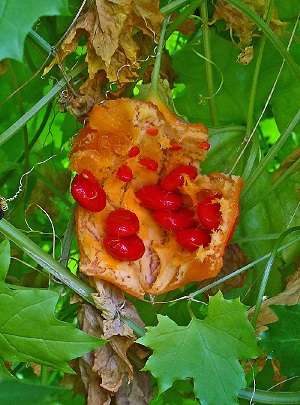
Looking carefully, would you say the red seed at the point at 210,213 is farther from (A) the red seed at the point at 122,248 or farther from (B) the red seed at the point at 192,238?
(A) the red seed at the point at 122,248

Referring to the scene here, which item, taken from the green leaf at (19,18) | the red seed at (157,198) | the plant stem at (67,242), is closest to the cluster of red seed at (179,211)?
the red seed at (157,198)

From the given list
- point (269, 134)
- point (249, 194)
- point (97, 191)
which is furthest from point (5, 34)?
point (269, 134)

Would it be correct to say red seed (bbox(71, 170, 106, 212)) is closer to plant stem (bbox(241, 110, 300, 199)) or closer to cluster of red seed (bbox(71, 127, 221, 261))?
cluster of red seed (bbox(71, 127, 221, 261))

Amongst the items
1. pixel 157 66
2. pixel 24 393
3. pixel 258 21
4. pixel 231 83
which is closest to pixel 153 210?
pixel 157 66

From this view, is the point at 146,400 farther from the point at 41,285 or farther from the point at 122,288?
the point at 41,285

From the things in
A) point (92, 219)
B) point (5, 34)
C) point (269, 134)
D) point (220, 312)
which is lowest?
point (269, 134)

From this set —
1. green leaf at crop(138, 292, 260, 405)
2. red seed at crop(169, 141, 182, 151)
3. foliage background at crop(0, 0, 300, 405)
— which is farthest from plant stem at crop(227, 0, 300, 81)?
green leaf at crop(138, 292, 260, 405)
